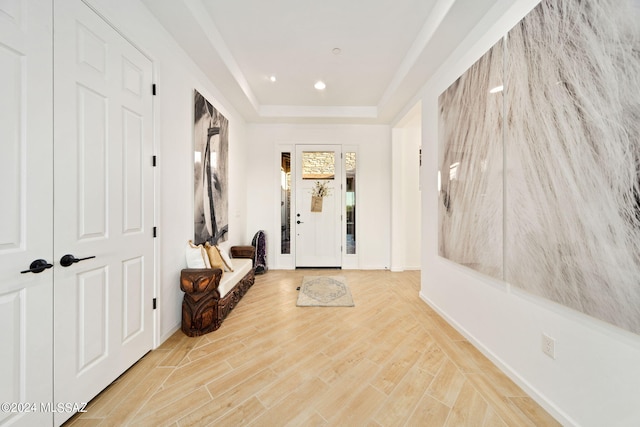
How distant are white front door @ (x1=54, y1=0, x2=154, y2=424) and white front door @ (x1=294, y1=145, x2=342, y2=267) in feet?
9.43

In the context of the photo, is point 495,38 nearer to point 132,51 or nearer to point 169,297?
point 132,51

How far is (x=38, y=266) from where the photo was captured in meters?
1.11

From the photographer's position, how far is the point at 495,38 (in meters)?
1.75

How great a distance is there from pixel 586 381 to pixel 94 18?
3.47m

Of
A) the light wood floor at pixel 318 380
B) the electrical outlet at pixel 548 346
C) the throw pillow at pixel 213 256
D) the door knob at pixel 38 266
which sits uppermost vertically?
the door knob at pixel 38 266

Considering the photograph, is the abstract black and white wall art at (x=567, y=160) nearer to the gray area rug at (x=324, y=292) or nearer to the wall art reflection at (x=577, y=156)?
the wall art reflection at (x=577, y=156)

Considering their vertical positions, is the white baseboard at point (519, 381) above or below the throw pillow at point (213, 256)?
below

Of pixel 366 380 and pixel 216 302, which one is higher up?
pixel 216 302

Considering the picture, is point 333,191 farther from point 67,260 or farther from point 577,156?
point 67,260

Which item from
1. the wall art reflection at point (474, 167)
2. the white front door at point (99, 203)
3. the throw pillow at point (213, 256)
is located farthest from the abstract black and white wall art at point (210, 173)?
the wall art reflection at point (474, 167)

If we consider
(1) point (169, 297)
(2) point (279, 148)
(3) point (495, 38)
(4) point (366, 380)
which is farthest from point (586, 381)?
(2) point (279, 148)

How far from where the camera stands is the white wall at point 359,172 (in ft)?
14.8

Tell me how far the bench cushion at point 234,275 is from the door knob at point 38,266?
4.39 feet

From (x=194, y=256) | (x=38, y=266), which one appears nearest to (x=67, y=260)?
(x=38, y=266)
